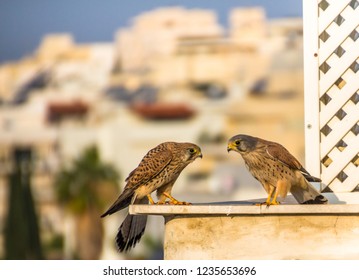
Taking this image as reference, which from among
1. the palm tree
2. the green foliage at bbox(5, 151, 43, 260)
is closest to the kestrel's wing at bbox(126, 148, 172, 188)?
the green foliage at bbox(5, 151, 43, 260)

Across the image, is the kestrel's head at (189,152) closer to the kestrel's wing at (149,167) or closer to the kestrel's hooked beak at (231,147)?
the kestrel's wing at (149,167)

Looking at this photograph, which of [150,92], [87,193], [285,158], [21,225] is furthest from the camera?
[150,92]

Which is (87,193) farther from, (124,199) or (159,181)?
(124,199)

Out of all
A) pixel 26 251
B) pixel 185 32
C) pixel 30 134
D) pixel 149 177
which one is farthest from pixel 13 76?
pixel 149 177

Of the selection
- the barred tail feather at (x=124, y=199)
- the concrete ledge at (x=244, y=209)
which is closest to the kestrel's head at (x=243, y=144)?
the barred tail feather at (x=124, y=199)

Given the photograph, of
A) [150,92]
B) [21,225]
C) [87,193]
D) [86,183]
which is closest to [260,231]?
[21,225]

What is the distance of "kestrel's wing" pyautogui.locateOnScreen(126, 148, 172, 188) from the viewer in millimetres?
4859

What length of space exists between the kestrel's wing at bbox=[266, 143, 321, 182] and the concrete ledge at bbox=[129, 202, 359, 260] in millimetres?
289

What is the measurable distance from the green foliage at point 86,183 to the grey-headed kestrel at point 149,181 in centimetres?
3967

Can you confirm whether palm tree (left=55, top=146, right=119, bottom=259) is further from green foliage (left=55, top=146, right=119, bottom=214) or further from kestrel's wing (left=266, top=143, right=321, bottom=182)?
kestrel's wing (left=266, top=143, right=321, bottom=182)

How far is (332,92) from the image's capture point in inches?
173

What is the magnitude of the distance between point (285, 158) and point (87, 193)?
41881 mm

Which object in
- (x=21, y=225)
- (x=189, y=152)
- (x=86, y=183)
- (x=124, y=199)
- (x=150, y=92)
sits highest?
(x=189, y=152)

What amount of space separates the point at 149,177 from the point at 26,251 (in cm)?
3785
